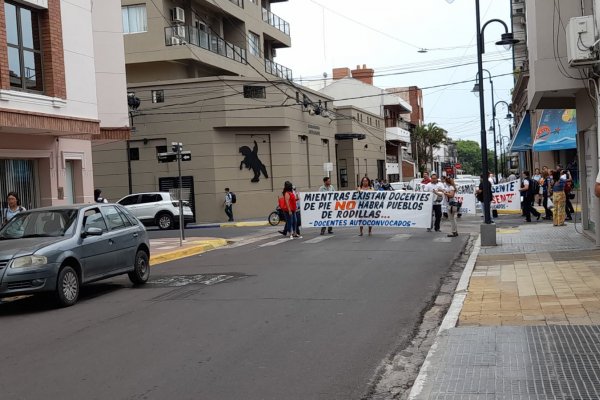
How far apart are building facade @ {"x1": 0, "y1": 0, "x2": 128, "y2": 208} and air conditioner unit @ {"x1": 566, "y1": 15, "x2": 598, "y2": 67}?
1208 cm

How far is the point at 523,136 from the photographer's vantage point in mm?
36719

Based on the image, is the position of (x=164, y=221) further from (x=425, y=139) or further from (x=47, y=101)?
(x=425, y=139)

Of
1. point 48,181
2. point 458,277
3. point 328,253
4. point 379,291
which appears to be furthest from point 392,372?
point 48,181

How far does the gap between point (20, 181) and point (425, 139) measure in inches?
3117

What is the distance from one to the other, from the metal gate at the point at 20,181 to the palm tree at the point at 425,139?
7452cm

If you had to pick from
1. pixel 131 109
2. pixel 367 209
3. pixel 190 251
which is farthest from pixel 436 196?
pixel 131 109

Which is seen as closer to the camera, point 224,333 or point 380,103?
point 224,333

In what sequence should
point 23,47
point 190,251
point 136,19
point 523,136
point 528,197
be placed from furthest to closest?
point 523,136 < point 136,19 < point 528,197 < point 190,251 < point 23,47

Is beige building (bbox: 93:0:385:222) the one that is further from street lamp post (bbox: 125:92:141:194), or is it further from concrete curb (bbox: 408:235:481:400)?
concrete curb (bbox: 408:235:481:400)

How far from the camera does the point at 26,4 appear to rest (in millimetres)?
16812

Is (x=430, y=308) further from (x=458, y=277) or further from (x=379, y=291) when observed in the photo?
(x=458, y=277)

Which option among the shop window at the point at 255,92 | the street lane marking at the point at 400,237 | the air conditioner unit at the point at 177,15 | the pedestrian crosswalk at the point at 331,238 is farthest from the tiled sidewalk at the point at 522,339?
the air conditioner unit at the point at 177,15

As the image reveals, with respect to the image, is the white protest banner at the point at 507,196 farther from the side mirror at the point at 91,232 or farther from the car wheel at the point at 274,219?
the side mirror at the point at 91,232

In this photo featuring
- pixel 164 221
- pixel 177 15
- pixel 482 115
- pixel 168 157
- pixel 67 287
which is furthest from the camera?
pixel 177 15
